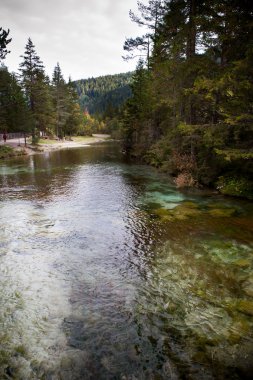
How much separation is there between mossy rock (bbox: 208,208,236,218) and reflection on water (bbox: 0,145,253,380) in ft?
0.16

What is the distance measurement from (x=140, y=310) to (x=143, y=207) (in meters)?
8.18

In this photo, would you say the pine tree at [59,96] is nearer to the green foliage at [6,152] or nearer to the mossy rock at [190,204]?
the green foliage at [6,152]

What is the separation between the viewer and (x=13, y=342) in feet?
17.3

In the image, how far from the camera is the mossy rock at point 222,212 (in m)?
12.5

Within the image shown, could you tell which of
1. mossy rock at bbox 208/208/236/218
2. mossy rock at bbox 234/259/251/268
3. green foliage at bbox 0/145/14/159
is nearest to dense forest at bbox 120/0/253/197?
mossy rock at bbox 208/208/236/218

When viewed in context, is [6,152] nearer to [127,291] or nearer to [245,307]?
[127,291]

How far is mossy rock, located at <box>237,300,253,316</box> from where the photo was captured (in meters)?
6.02

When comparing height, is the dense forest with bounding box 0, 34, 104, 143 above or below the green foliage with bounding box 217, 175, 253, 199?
above

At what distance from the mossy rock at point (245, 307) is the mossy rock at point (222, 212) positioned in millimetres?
6397

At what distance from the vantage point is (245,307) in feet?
20.3

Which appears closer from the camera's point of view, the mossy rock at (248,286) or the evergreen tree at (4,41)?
the mossy rock at (248,286)

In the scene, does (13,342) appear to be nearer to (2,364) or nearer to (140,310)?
(2,364)

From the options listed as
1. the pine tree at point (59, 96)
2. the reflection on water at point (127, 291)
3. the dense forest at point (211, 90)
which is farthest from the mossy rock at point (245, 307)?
the pine tree at point (59, 96)

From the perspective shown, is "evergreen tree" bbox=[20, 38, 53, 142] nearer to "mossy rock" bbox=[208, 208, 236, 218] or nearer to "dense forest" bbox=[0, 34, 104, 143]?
"dense forest" bbox=[0, 34, 104, 143]
